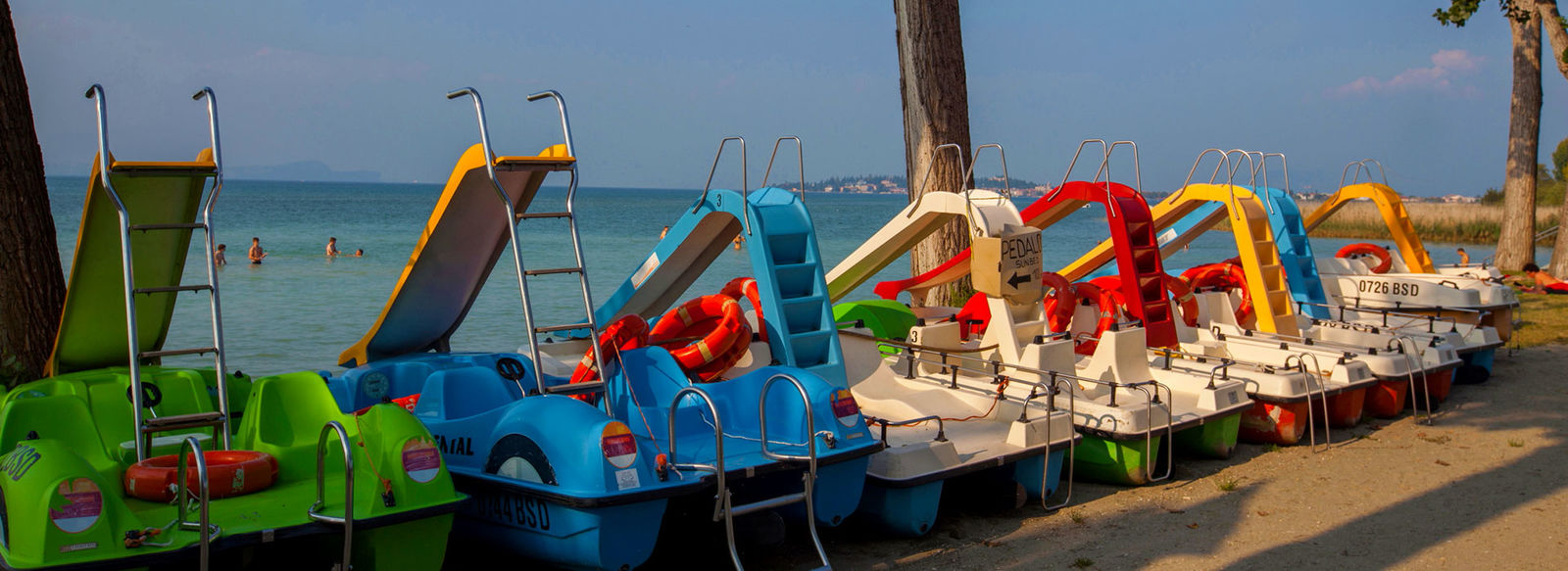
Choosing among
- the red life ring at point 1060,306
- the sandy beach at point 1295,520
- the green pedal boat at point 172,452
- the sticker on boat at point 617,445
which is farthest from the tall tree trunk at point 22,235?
the red life ring at point 1060,306

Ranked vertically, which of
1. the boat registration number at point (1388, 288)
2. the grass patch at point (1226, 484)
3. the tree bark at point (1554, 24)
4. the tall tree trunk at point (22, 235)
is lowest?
the grass patch at point (1226, 484)

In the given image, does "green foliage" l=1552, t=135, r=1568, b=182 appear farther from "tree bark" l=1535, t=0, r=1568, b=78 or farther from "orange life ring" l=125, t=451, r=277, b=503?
"orange life ring" l=125, t=451, r=277, b=503

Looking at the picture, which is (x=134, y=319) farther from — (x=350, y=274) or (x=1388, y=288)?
(x=350, y=274)

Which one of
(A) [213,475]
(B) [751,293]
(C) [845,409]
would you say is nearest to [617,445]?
(C) [845,409]

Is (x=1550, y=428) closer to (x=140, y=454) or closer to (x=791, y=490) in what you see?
(x=791, y=490)

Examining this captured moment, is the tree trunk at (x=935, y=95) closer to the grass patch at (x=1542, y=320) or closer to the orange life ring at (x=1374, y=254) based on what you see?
the orange life ring at (x=1374, y=254)

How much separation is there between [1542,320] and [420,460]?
16796 millimetres

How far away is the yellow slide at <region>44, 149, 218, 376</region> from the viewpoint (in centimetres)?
649

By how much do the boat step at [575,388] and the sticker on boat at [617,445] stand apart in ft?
4.56

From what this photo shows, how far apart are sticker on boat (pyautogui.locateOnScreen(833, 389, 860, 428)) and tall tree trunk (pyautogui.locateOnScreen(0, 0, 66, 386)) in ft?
18.3

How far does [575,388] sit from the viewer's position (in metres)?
6.86

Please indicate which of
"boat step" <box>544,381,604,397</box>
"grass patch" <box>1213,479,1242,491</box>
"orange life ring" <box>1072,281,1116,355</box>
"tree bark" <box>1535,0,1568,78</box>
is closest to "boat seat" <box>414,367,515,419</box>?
"boat step" <box>544,381,604,397</box>

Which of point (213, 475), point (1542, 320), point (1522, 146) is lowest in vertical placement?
point (1542, 320)

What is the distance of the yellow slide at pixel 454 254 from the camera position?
7.30 m
